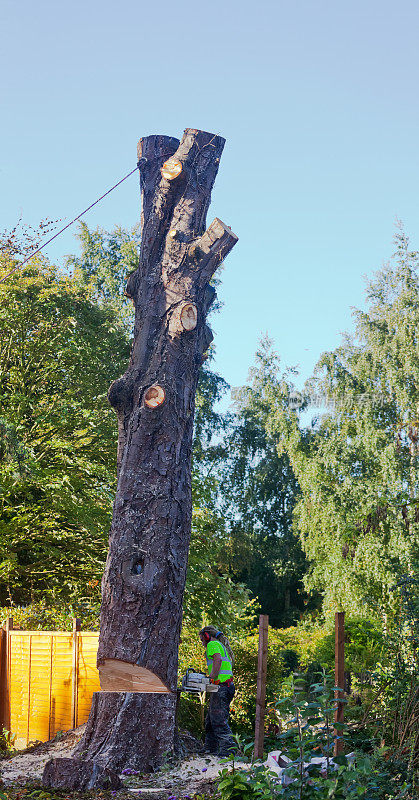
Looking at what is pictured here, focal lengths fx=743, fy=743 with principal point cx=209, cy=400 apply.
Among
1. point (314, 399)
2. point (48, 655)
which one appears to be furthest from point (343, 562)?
point (48, 655)

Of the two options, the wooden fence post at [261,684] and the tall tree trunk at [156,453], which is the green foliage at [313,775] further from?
the tall tree trunk at [156,453]

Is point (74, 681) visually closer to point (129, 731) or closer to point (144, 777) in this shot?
point (129, 731)

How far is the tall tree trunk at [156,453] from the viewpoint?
6.53 metres

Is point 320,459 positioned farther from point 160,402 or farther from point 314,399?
point 160,402

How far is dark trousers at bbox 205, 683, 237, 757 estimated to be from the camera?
748cm

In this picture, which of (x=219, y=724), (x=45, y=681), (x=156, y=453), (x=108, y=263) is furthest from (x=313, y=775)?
(x=108, y=263)

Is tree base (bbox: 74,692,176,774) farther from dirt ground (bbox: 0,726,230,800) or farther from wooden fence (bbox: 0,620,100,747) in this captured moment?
wooden fence (bbox: 0,620,100,747)

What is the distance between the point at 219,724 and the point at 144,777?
154 centimetres

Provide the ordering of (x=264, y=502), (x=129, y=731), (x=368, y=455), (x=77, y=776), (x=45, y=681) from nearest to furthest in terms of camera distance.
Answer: (x=77, y=776) → (x=129, y=731) → (x=45, y=681) → (x=368, y=455) → (x=264, y=502)

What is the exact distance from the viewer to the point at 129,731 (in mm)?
6402

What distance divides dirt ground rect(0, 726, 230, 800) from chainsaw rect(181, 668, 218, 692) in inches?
23.7

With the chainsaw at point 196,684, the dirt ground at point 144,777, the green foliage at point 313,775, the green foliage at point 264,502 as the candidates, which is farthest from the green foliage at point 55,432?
the green foliage at point 264,502

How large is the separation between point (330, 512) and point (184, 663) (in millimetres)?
11133

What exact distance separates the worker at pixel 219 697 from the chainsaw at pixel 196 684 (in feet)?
0.80
